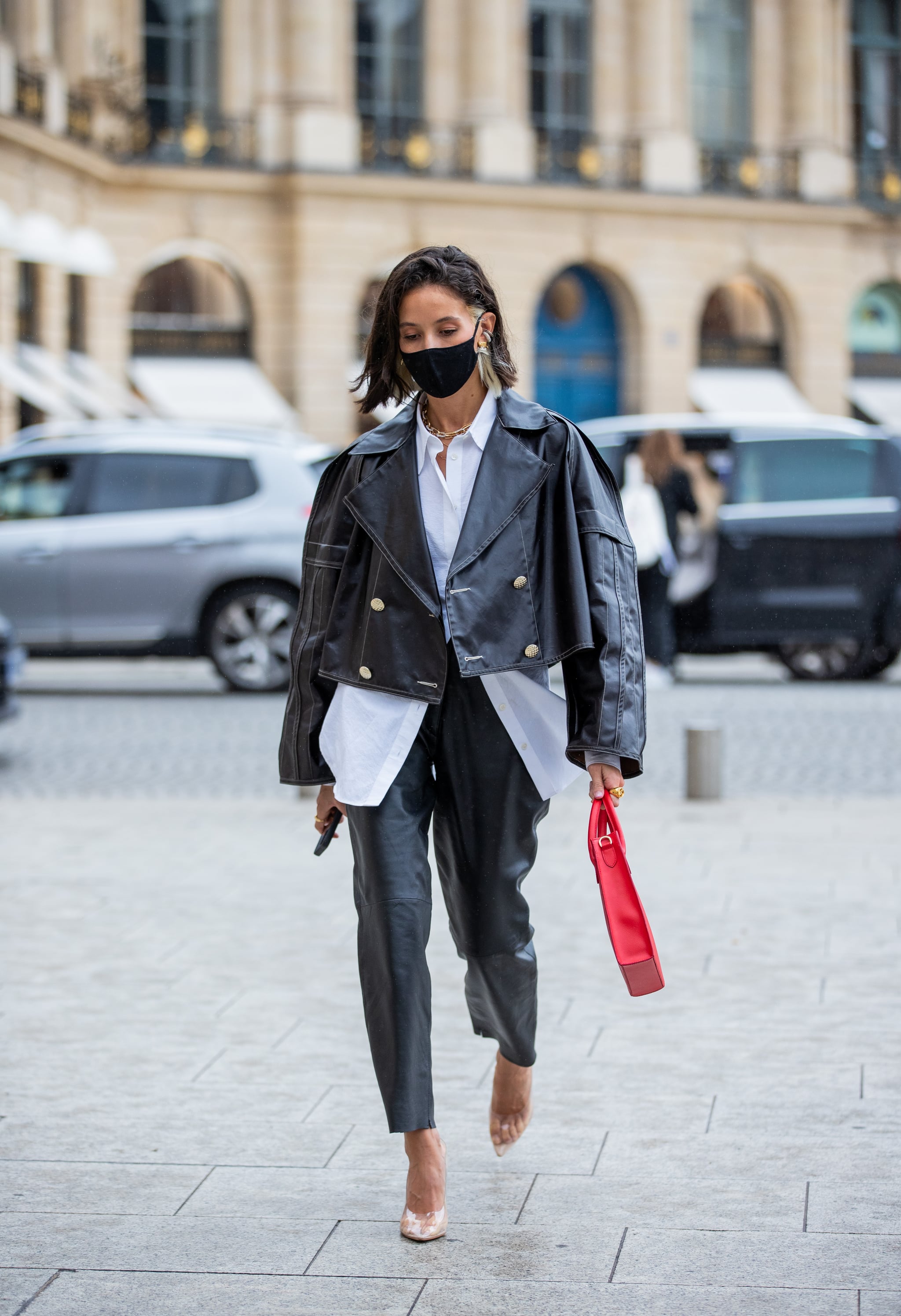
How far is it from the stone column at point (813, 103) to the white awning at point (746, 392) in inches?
132

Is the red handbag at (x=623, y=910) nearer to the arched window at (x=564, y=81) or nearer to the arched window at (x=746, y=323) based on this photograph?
the arched window at (x=564, y=81)


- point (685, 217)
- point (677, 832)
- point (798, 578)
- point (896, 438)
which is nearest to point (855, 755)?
point (677, 832)

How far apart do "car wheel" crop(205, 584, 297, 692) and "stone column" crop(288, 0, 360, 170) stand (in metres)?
19.4

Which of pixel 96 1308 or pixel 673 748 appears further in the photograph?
pixel 673 748

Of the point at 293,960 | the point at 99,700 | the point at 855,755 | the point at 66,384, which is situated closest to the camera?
the point at 293,960

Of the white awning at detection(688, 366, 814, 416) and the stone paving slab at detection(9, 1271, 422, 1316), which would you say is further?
the white awning at detection(688, 366, 814, 416)

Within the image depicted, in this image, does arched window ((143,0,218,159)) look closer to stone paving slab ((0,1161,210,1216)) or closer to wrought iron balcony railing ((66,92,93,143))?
wrought iron balcony railing ((66,92,93,143))

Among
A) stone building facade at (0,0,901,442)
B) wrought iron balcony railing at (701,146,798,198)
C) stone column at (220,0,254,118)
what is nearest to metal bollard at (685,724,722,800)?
stone building facade at (0,0,901,442)

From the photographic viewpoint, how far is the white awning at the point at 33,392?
24.6 metres

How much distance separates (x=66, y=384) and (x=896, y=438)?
45.9 feet

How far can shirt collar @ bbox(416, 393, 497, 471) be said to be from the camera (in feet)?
12.9

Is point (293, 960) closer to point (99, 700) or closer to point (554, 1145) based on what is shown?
point (554, 1145)

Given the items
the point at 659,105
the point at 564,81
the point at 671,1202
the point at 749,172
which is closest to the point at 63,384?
the point at 564,81

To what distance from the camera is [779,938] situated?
6250 mm
